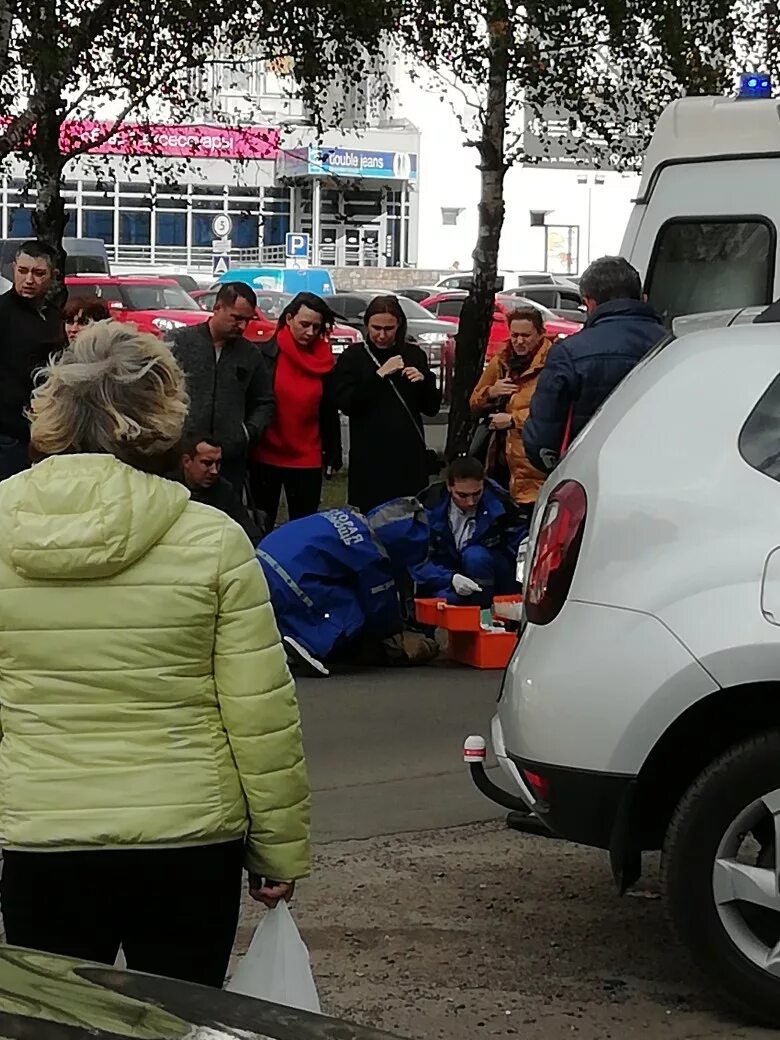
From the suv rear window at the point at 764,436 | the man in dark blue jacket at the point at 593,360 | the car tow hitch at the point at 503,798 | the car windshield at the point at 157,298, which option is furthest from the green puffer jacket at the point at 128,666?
the car windshield at the point at 157,298

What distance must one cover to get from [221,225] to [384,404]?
4724 centimetres

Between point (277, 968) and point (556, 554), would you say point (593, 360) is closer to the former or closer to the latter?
point (556, 554)

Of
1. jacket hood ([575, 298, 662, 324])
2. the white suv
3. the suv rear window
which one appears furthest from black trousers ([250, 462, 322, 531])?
the suv rear window

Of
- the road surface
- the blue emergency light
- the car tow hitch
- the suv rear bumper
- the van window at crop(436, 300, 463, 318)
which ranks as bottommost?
the van window at crop(436, 300, 463, 318)

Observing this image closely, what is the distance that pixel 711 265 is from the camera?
351 inches

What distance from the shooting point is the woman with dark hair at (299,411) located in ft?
30.9

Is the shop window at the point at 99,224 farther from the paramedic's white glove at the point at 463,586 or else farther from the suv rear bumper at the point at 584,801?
the suv rear bumper at the point at 584,801

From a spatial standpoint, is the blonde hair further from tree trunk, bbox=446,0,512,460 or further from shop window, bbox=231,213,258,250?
shop window, bbox=231,213,258,250

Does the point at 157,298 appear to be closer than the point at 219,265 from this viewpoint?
Yes

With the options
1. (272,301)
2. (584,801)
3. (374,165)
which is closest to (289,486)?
(584,801)

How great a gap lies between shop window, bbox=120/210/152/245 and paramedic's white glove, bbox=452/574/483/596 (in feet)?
169

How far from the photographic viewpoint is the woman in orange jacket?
916 cm

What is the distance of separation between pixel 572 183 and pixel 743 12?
42596 millimetres

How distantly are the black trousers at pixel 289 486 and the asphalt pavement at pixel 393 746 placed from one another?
126cm
